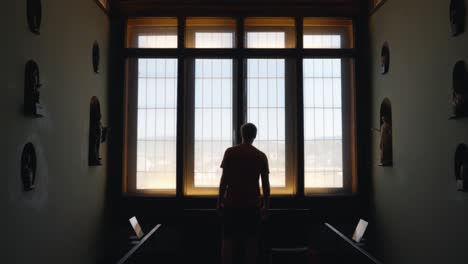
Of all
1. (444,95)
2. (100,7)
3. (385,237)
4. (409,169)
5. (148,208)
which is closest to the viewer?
(444,95)

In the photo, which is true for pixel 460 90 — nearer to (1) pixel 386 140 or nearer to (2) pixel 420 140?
(2) pixel 420 140

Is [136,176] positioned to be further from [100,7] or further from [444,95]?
[444,95]

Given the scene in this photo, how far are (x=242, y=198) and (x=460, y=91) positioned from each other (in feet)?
6.17

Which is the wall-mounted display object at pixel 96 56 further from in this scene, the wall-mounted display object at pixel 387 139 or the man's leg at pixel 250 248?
the wall-mounted display object at pixel 387 139

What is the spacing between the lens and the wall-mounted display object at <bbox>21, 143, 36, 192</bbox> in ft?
10.1

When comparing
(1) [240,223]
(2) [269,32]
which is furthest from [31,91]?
(2) [269,32]

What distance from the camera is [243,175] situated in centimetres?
363

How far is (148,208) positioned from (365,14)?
3.80 metres

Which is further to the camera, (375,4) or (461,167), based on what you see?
(375,4)

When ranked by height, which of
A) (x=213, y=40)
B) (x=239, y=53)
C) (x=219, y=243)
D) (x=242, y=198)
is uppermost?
(x=213, y=40)

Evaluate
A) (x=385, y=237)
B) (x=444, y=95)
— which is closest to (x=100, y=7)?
(x=444, y=95)

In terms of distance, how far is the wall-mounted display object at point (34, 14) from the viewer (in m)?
3.15

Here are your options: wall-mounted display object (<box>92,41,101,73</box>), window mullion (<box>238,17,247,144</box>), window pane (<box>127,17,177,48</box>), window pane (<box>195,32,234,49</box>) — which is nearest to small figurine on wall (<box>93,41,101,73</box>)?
wall-mounted display object (<box>92,41,101,73</box>)

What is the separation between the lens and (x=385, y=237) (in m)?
4.73
